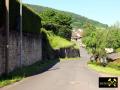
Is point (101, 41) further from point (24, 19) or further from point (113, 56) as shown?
point (24, 19)

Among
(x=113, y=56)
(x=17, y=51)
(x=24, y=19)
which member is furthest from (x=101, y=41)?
(x=17, y=51)

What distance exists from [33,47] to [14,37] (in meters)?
13.1

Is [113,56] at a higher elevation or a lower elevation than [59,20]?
lower

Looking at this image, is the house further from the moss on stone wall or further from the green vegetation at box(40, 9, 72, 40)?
the moss on stone wall

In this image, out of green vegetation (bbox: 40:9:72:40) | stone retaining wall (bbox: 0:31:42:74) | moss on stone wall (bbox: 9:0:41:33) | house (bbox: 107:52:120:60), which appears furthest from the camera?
green vegetation (bbox: 40:9:72:40)

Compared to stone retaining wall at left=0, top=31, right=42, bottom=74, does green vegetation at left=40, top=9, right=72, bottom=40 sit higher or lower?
higher

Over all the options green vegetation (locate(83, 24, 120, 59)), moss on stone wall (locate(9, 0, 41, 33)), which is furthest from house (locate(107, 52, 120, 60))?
moss on stone wall (locate(9, 0, 41, 33))

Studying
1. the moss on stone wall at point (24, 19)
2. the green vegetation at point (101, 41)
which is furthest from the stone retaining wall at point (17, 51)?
the green vegetation at point (101, 41)

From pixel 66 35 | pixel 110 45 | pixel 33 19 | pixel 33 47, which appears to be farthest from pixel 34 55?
pixel 66 35

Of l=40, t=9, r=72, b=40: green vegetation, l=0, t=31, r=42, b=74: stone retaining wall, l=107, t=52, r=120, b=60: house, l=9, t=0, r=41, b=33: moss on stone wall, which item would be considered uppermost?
l=40, t=9, r=72, b=40: green vegetation

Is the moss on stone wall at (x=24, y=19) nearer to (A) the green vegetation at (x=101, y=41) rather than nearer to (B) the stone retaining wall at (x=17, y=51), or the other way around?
(B) the stone retaining wall at (x=17, y=51)

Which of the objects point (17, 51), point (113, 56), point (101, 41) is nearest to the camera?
point (17, 51)

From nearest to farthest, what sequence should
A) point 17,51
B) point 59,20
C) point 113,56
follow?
1. point 17,51
2. point 113,56
3. point 59,20

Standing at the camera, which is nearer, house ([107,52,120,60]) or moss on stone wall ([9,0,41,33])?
moss on stone wall ([9,0,41,33])
